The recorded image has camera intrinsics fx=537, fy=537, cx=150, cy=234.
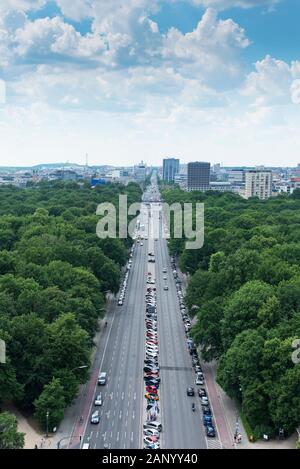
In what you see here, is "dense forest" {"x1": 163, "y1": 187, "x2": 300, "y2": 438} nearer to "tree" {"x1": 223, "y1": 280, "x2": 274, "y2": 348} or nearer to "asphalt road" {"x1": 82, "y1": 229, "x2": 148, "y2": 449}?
"tree" {"x1": 223, "y1": 280, "x2": 274, "y2": 348}

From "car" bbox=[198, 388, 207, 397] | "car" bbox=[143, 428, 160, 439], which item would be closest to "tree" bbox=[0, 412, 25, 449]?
"car" bbox=[143, 428, 160, 439]

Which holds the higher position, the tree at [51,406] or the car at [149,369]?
the tree at [51,406]

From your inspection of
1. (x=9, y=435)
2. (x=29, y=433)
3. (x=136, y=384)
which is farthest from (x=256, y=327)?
(x=9, y=435)

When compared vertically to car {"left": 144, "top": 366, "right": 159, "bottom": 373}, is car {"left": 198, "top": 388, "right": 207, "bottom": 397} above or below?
below

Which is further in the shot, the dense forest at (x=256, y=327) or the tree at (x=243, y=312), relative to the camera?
the tree at (x=243, y=312)

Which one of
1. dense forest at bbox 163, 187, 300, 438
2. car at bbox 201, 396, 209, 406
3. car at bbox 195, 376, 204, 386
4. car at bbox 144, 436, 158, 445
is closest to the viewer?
car at bbox 144, 436, 158, 445

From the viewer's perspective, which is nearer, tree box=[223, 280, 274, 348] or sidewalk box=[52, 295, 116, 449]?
sidewalk box=[52, 295, 116, 449]

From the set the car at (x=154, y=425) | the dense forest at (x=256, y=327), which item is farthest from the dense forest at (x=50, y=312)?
the dense forest at (x=256, y=327)

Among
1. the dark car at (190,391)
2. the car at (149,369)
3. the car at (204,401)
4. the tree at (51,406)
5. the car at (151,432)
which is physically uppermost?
the tree at (51,406)

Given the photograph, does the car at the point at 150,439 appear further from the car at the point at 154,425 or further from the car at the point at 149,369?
the car at the point at 149,369

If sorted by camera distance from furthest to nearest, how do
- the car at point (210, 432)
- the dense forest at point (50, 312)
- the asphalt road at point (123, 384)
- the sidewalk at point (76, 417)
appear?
the dense forest at point (50, 312), the car at point (210, 432), the asphalt road at point (123, 384), the sidewalk at point (76, 417)
